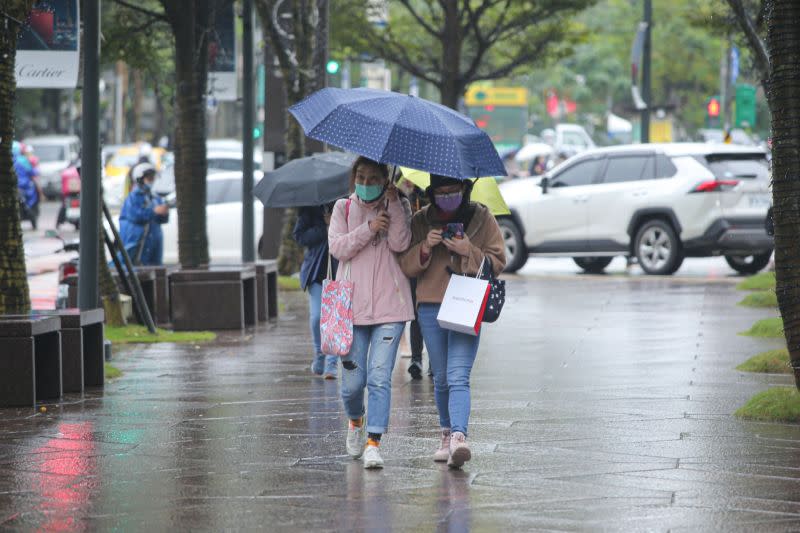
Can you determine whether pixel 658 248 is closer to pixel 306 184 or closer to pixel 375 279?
pixel 306 184

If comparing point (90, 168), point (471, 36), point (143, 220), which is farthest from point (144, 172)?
point (471, 36)

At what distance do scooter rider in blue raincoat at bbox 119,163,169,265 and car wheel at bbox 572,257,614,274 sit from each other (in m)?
8.41

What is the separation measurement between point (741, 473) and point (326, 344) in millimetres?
2111

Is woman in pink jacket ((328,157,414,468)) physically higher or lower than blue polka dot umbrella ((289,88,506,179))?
lower

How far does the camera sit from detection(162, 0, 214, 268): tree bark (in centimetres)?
1675

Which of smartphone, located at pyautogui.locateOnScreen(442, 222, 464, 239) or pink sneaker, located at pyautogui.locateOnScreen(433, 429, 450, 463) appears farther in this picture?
pink sneaker, located at pyautogui.locateOnScreen(433, 429, 450, 463)

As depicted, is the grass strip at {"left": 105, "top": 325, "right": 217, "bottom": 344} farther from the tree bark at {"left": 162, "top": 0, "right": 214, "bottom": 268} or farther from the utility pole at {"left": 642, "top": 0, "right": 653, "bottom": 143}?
the utility pole at {"left": 642, "top": 0, "right": 653, "bottom": 143}

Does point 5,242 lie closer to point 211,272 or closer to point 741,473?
point 211,272

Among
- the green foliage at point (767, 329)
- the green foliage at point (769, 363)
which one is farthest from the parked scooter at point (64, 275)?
the green foliage at point (769, 363)

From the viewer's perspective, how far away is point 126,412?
10.0 metres

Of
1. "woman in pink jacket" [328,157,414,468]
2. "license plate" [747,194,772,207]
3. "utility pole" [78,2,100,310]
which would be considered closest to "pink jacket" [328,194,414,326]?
"woman in pink jacket" [328,157,414,468]

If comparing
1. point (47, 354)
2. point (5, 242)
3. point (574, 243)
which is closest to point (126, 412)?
point (47, 354)

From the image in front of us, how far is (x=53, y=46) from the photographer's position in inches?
493

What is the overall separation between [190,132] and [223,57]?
7.27 feet
